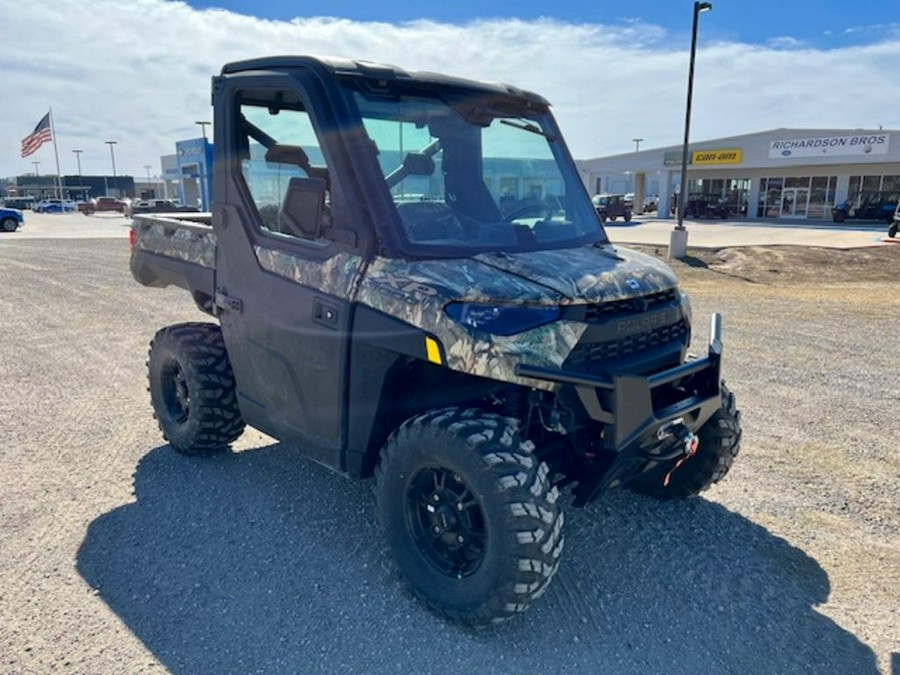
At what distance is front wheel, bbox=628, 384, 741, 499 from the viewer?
12.5ft

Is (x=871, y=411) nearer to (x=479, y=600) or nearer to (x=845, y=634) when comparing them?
(x=845, y=634)

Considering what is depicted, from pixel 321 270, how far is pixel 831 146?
1683 inches

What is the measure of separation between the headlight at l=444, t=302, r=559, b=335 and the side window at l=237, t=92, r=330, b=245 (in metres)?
0.90

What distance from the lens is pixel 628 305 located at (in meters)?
3.13

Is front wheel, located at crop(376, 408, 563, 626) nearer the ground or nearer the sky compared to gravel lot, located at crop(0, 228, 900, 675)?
nearer the sky

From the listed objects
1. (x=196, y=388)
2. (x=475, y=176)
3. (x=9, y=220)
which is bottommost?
(x=196, y=388)

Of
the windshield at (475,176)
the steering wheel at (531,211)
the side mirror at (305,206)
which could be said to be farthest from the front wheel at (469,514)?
the steering wheel at (531,211)

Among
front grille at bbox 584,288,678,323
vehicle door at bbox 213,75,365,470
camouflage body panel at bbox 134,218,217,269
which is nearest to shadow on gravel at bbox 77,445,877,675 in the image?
vehicle door at bbox 213,75,365,470

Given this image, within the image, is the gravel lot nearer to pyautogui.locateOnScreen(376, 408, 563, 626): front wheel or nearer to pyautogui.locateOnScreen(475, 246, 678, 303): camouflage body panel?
pyautogui.locateOnScreen(376, 408, 563, 626): front wheel

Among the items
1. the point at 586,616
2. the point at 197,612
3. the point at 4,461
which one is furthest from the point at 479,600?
the point at 4,461

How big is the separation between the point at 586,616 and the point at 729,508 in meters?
1.51

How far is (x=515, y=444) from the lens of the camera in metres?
2.81

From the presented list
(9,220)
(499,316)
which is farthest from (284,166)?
(9,220)

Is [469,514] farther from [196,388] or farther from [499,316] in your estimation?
[196,388]
